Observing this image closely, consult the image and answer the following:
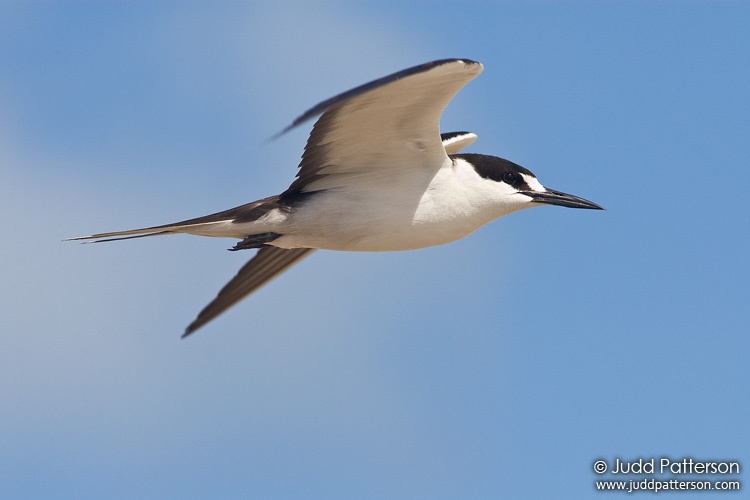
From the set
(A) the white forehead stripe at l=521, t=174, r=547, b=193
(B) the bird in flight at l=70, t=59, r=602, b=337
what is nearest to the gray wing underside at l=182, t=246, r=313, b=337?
(B) the bird in flight at l=70, t=59, r=602, b=337

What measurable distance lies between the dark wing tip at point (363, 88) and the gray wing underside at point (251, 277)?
11.4ft

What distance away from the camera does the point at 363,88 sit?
6.99m

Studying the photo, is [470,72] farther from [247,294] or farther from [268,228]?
[247,294]

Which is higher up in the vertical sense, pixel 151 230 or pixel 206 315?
pixel 151 230

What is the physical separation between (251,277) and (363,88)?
4.34 metres

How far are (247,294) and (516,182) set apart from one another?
2.95m

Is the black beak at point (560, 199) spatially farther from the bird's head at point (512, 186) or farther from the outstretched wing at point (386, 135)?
the outstretched wing at point (386, 135)

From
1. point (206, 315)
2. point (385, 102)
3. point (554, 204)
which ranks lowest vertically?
point (206, 315)

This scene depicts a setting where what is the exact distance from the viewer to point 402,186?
922cm

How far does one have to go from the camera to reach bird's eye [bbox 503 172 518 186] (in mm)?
9586

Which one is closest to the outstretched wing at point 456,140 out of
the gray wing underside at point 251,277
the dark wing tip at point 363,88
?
the gray wing underside at point 251,277

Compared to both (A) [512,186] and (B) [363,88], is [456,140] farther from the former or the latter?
(B) [363,88]

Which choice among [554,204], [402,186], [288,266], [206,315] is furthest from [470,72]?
[206,315]

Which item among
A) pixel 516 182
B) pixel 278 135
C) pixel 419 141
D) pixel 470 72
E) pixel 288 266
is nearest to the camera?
pixel 278 135
